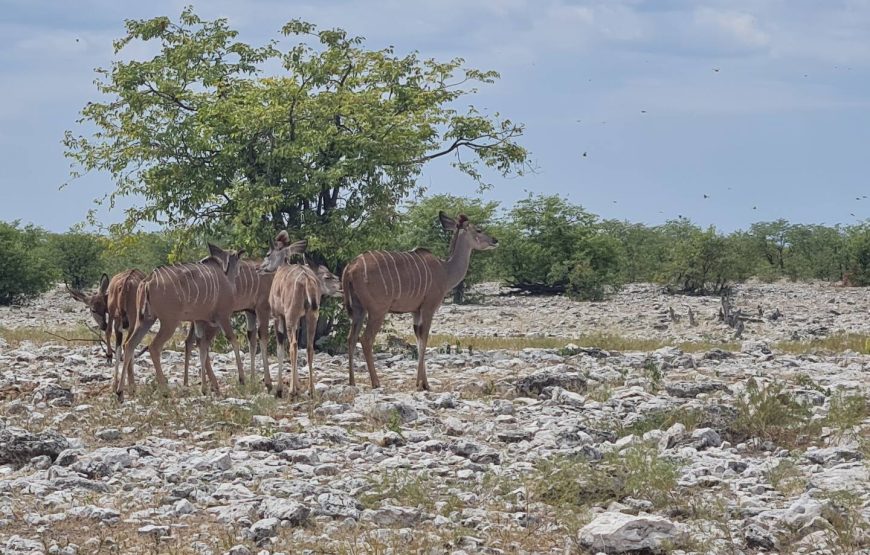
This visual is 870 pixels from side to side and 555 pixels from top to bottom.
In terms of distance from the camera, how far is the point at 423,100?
21875 millimetres

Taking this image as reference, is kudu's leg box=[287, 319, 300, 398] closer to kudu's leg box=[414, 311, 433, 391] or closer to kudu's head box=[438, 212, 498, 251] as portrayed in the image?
kudu's leg box=[414, 311, 433, 391]

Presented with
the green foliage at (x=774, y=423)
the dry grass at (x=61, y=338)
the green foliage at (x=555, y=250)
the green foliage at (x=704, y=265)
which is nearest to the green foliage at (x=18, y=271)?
→ the dry grass at (x=61, y=338)

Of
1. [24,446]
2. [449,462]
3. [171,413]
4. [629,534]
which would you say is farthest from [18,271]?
[629,534]

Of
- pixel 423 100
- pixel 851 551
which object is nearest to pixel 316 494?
pixel 851 551

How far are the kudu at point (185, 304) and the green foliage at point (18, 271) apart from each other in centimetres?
2629

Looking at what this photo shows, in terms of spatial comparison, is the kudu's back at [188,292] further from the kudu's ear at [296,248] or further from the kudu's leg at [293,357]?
the kudu's leg at [293,357]

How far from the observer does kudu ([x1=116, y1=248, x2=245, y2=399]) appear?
47.0 feet

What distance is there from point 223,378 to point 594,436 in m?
6.79

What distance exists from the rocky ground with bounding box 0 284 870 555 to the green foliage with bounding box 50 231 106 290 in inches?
1251

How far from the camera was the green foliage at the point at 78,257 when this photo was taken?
160ft

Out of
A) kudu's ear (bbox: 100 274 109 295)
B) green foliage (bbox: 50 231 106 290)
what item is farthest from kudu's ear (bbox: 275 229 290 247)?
green foliage (bbox: 50 231 106 290)

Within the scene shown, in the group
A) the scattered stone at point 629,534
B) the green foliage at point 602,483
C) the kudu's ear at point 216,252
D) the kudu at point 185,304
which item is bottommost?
the scattered stone at point 629,534

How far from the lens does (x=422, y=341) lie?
16062mm

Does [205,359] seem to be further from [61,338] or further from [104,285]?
[61,338]
